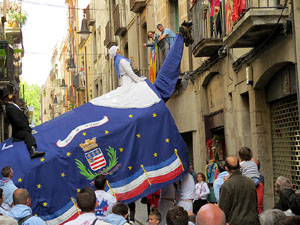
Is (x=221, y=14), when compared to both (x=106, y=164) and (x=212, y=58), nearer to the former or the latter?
(x=212, y=58)

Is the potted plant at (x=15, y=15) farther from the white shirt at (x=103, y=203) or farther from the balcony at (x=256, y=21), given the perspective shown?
the white shirt at (x=103, y=203)

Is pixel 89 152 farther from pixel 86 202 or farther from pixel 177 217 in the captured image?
pixel 177 217

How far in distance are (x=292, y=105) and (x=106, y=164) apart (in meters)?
5.12

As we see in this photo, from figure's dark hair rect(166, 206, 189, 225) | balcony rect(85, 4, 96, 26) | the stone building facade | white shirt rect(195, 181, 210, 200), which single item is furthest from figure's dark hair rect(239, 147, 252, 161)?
balcony rect(85, 4, 96, 26)

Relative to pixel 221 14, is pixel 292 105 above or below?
below

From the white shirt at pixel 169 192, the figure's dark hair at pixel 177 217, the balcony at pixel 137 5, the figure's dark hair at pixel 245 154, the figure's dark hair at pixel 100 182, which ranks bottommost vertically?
the white shirt at pixel 169 192

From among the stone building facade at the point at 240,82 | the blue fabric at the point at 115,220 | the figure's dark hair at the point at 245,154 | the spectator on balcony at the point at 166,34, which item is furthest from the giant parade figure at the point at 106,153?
the spectator on balcony at the point at 166,34

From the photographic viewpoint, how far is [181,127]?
21.1m

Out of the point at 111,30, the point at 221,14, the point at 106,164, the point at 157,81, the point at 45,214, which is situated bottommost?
the point at 45,214

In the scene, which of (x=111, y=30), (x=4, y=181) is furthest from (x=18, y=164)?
(x=111, y=30)

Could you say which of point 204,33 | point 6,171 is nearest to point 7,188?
point 6,171

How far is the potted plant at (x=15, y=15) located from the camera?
1368 inches

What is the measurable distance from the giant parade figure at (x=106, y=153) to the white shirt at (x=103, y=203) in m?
0.62

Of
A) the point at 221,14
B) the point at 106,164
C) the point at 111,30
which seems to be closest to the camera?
the point at 106,164
